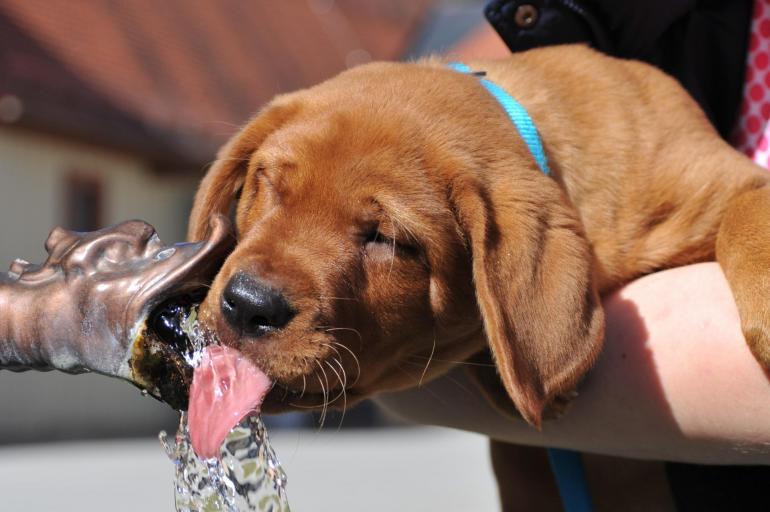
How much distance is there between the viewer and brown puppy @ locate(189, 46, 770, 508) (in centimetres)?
262

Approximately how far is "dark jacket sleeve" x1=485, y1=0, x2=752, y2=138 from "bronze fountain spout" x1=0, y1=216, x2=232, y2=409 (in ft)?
4.97

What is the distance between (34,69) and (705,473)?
12.3 meters

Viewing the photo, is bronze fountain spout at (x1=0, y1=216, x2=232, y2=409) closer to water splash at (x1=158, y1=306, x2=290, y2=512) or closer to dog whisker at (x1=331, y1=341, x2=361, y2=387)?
Result: water splash at (x1=158, y1=306, x2=290, y2=512)

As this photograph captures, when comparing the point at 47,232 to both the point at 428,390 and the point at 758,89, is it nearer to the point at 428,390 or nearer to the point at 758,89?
the point at 428,390

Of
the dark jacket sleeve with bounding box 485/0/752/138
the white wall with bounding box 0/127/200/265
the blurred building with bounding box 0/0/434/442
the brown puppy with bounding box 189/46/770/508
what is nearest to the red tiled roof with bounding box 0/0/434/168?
the blurred building with bounding box 0/0/434/442

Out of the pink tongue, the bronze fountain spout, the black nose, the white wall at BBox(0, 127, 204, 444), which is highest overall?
the bronze fountain spout

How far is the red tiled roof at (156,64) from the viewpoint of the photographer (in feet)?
46.1

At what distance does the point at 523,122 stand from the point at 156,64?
14.7 m

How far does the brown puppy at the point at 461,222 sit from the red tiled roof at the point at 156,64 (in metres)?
9.00

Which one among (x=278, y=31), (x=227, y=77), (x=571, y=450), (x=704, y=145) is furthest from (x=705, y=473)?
(x=278, y=31)

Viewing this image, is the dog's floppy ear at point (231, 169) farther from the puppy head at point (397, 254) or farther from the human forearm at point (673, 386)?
the human forearm at point (673, 386)

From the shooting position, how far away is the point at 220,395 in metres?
2.42

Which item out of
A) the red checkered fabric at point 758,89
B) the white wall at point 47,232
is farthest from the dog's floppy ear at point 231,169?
the white wall at point 47,232

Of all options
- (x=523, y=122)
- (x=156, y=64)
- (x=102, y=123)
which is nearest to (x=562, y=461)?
(x=523, y=122)
